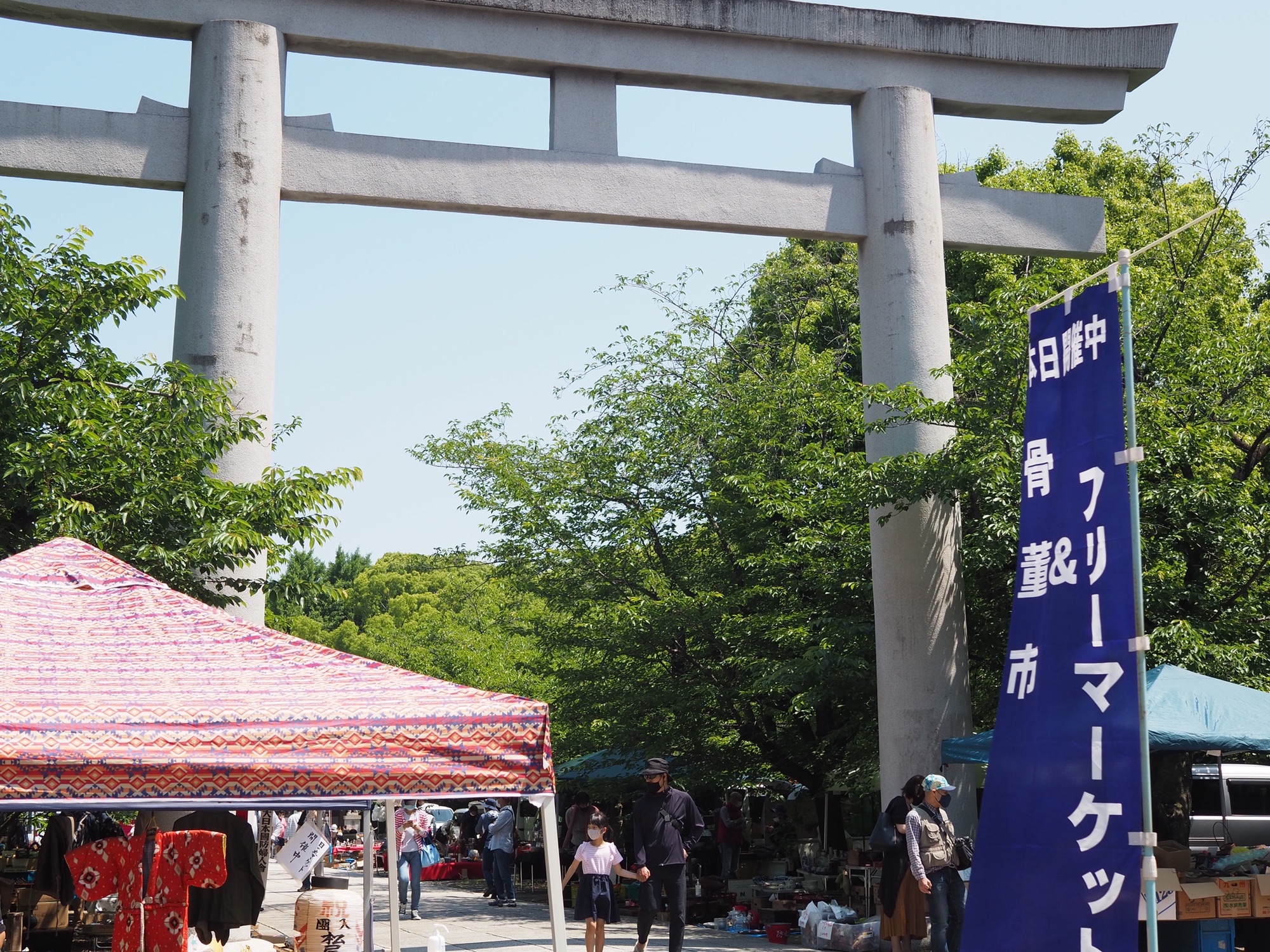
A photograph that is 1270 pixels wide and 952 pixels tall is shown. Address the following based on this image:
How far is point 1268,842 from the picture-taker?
65.5 feet

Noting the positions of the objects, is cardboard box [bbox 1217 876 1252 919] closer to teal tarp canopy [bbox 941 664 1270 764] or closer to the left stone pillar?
teal tarp canopy [bbox 941 664 1270 764]

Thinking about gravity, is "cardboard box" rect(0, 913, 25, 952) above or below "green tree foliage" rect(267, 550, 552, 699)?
below

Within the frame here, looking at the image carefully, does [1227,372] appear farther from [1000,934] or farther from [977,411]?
[1000,934]

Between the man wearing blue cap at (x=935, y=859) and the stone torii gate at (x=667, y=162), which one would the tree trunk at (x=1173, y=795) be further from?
the man wearing blue cap at (x=935, y=859)

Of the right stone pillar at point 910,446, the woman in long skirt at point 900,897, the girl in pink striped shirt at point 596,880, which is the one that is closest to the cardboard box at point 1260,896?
the woman in long skirt at point 900,897

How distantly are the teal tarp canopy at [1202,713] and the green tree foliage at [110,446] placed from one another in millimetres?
6601

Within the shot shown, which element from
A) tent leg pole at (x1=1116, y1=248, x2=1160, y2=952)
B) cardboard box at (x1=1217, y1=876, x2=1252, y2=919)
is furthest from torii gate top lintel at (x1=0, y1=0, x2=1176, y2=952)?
tent leg pole at (x1=1116, y1=248, x2=1160, y2=952)

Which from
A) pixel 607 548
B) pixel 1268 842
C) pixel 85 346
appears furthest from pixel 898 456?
pixel 1268 842

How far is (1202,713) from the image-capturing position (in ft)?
35.4

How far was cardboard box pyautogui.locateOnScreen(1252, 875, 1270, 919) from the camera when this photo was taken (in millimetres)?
10516

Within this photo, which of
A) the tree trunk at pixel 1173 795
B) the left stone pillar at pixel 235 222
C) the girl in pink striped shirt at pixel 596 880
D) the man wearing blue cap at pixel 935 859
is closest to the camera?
the man wearing blue cap at pixel 935 859

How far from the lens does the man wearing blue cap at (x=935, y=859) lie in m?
10.5

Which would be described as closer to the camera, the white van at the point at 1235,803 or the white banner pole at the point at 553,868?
the white banner pole at the point at 553,868

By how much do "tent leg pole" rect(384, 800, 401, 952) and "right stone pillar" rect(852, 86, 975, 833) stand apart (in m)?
6.11
